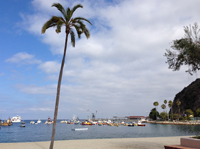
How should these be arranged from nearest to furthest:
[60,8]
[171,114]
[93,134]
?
[60,8]
[93,134]
[171,114]

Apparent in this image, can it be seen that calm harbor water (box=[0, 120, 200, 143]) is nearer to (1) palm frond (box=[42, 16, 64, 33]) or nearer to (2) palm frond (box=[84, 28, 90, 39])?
(2) palm frond (box=[84, 28, 90, 39])

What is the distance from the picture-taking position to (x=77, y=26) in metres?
13.5

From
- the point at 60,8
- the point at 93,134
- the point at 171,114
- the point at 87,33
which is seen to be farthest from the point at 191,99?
the point at 60,8

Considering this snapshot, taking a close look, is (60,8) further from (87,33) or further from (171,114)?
(171,114)

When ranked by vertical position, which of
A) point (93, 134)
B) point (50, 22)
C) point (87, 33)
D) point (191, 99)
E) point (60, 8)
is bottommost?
point (93, 134)

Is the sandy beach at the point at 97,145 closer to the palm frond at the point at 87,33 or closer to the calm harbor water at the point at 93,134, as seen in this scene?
the palm frond at the point at 87,33

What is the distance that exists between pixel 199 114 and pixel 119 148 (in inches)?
5156

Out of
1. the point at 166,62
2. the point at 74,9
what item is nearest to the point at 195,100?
the point at 166,62

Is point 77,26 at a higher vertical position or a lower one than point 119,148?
higher

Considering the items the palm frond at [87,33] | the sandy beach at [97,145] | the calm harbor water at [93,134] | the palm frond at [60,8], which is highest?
the palm frond at [60,8]

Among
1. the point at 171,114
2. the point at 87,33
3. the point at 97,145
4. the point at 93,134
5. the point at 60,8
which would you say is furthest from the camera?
the point at 171,114

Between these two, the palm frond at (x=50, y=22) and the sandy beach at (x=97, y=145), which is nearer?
the palm frond at (x=50, y=22)

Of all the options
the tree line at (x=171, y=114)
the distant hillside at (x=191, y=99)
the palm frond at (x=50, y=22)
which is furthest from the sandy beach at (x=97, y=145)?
the distant hillside at (x=191, y=99)

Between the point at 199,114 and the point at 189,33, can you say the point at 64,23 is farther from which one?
the point at 199,114
